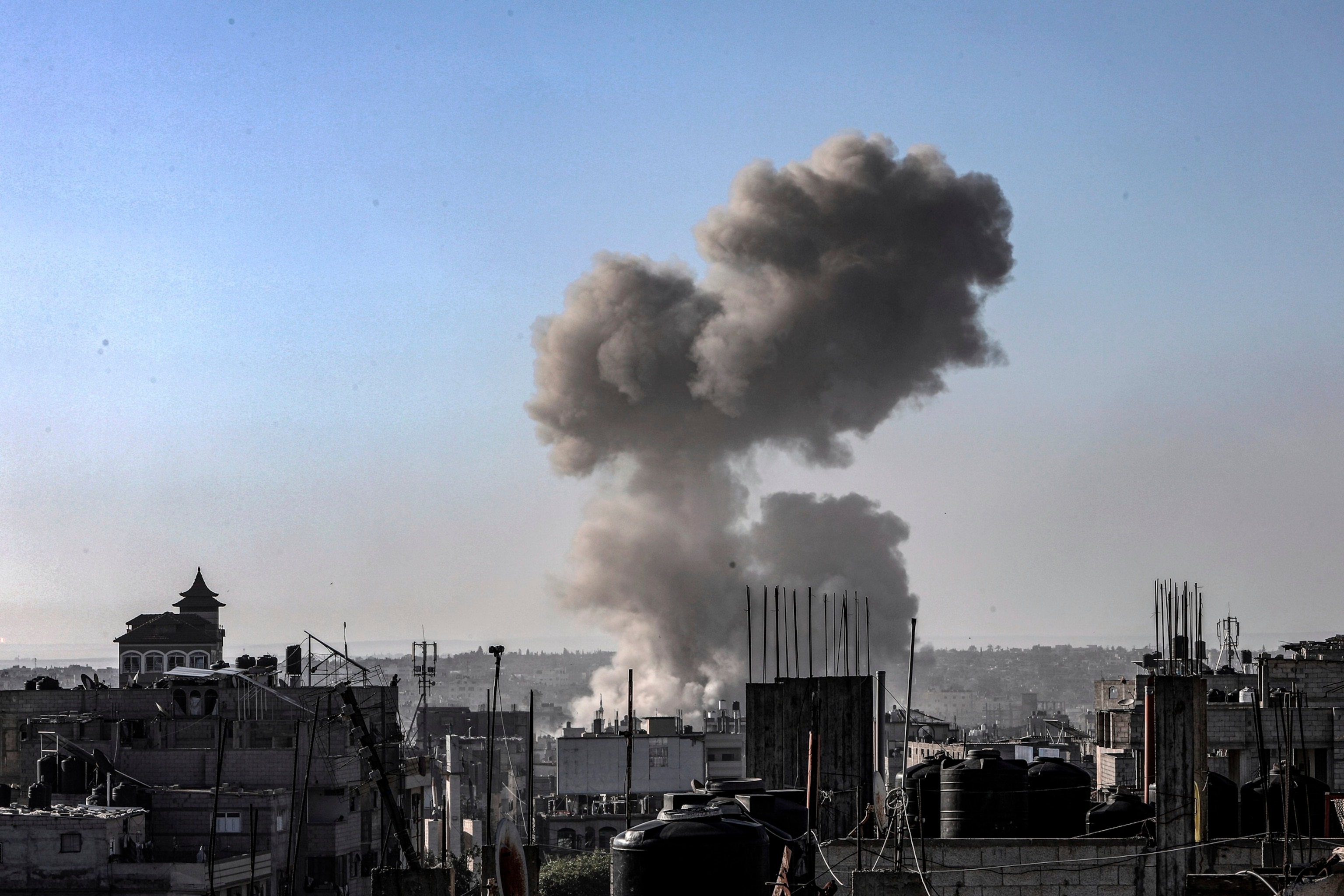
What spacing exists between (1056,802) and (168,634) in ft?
188

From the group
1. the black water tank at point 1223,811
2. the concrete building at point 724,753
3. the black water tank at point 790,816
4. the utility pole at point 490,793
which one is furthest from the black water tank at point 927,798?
the concrete building at point 724,753

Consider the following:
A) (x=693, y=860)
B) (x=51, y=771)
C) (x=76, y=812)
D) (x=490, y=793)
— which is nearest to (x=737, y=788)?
(x=490, y=793)

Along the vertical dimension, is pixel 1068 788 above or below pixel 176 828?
above

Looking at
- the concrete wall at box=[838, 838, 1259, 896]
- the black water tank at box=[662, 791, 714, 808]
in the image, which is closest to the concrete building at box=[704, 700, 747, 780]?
the black water tank at box=[662, 791, 714, 808]

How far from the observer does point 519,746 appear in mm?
94312

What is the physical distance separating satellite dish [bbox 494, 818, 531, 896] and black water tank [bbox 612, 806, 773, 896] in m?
1.11

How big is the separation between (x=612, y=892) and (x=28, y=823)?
21.5 meters

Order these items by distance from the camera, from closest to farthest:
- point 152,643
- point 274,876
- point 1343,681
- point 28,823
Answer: point 28,823, point 274,876, point 1343,681, point 152,643

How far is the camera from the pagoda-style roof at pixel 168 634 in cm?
6844

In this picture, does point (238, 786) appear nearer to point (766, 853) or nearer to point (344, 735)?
point (344, 735)

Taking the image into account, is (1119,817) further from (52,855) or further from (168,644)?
(168,644)

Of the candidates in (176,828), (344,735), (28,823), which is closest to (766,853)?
(28,823)

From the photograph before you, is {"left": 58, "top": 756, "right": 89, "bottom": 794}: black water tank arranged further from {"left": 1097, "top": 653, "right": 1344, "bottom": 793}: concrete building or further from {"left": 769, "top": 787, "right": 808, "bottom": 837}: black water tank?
{"left": 769, "top": 787, "right": 808, "bottom": 837}: black water tank

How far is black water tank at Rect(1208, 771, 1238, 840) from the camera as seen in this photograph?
17.5 m
